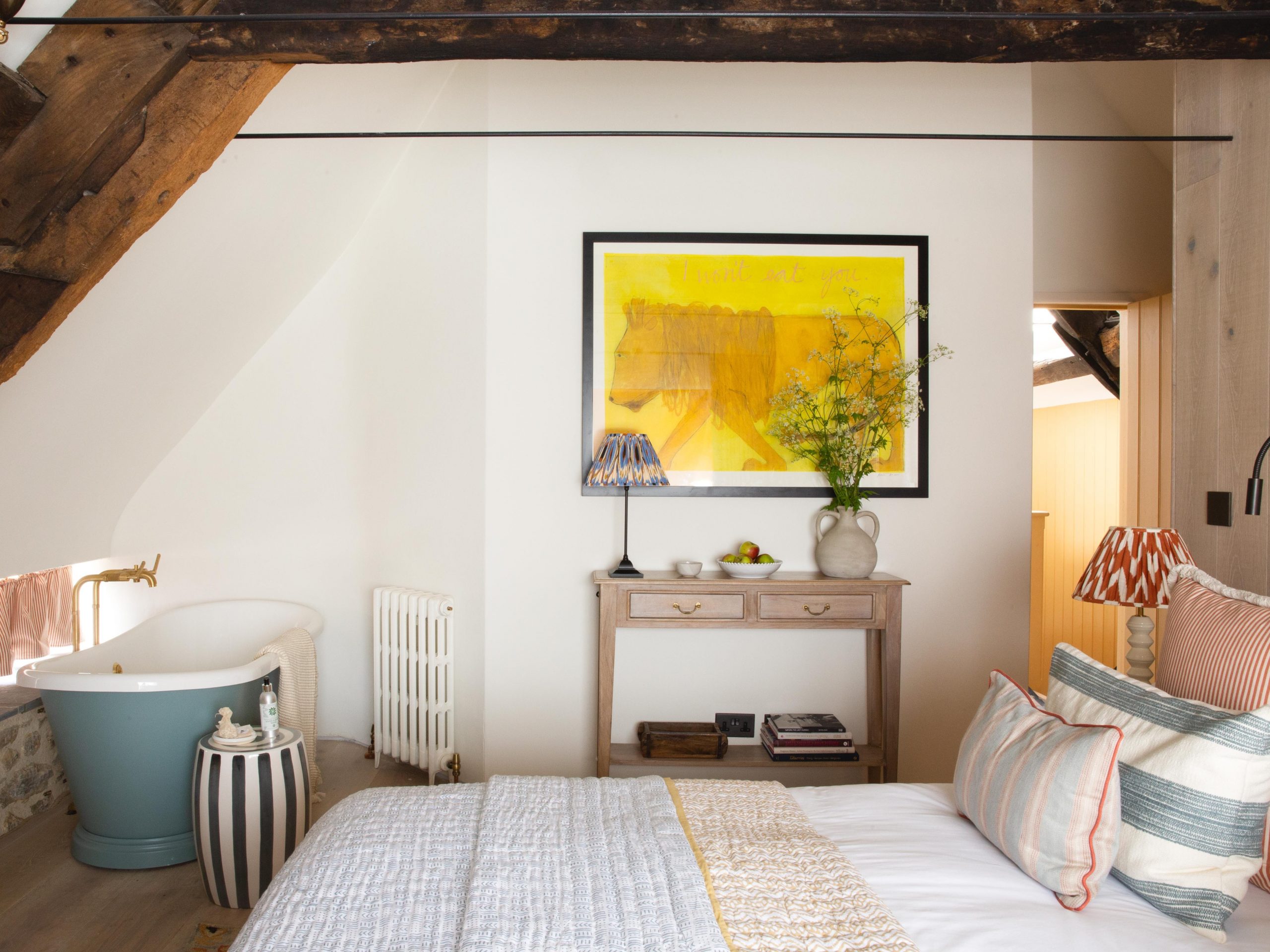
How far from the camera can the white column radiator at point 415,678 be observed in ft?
10.8

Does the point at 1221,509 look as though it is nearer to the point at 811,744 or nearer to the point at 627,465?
the point at 811,744

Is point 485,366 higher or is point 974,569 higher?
point 485,366

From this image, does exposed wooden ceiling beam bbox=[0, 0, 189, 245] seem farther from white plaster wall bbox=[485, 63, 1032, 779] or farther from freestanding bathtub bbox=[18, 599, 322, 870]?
white plaster wall bbox=[485, 63, 1032, 779]

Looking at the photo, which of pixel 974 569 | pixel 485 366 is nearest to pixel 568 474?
pixel 485 366

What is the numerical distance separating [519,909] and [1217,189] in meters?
2.42

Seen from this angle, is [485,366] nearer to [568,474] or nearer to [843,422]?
[568,474]

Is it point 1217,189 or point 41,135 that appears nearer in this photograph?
point 41,135

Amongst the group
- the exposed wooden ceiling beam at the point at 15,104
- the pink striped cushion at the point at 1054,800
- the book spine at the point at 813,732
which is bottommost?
the book spine at the point at 813,732

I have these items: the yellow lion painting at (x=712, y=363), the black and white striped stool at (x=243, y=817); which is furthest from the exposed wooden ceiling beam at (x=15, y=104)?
the yellow lion painting at (x=712, y=363)

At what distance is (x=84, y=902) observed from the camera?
240 cm

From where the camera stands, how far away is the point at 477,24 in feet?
5.87

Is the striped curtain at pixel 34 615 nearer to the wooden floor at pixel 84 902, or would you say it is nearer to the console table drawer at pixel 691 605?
the wooden floor at pixel 84 902

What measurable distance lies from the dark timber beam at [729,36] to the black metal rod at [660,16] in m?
0.01

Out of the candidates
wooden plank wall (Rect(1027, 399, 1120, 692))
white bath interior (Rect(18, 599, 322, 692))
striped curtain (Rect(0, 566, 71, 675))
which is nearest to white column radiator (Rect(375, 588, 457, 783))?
white bath interior (Rect(18, 599, 322, 692))
